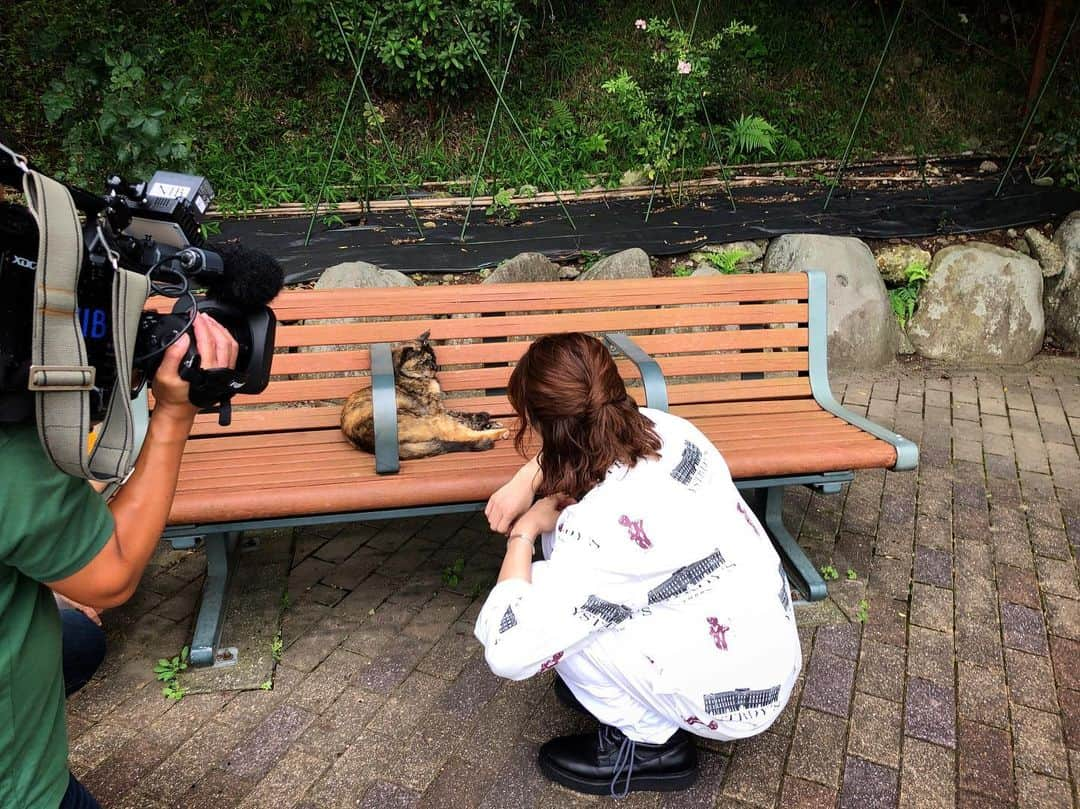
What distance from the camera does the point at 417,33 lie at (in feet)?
22.4

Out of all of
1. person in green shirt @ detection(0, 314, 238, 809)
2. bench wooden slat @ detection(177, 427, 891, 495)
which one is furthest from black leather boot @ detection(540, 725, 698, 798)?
person in green shirt @ detection(0, 314, 238, 809)

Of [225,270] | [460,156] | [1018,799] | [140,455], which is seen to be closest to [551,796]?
[1018,799]

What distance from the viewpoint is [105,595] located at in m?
1.16

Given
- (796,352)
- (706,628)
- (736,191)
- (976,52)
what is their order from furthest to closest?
(976,52)
(736,191)
(796,352)
(706,628)

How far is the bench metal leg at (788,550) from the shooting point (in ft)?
9.06

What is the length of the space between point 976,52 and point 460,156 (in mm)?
6017

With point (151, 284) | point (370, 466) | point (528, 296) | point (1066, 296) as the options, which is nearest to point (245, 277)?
point (151, 284)

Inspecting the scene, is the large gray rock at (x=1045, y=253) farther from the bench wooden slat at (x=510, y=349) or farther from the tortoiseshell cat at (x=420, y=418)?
the tortoiseshell cat at (x=420, y=418)

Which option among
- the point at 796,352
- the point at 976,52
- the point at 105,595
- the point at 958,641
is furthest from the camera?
the point at 976,52

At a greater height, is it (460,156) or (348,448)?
(460,156)

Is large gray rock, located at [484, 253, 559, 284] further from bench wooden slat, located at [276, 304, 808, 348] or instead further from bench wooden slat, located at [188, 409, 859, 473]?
bench wooden slat, located at [188, 409, 859, 473]

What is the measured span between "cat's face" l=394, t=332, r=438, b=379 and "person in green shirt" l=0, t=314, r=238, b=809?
1.62 m

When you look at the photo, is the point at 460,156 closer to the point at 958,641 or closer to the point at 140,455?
the point at 958,641

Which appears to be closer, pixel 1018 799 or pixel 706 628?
pixel 706 628
